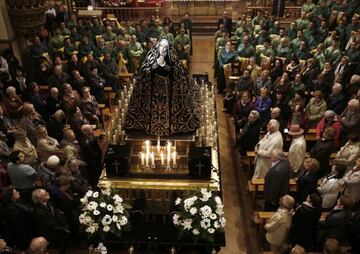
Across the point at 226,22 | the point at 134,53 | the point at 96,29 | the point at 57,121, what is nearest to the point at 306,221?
the point at 57,121

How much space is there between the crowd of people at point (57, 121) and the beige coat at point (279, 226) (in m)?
2.98

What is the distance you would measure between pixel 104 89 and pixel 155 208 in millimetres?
4286

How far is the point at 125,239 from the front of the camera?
6.68 meters

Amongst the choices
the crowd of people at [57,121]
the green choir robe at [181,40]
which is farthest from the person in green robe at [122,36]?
the green choir robe at [181,40]

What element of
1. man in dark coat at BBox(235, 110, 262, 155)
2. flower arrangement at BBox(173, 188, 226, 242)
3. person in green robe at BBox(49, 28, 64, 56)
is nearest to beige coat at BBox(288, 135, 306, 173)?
man in dark coat at BBox(235, 110, 262, 155)

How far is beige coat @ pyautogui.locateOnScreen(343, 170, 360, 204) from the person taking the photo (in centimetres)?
658

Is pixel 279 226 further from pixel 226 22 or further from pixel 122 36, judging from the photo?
pixel 226 22

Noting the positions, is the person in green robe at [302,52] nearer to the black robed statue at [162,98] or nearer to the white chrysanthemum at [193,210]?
the black robed statue at [162,98]

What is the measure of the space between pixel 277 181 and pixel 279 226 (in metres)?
0.93

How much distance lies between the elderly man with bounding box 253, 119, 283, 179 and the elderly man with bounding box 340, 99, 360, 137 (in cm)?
164

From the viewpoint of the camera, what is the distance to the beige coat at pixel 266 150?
738 cm

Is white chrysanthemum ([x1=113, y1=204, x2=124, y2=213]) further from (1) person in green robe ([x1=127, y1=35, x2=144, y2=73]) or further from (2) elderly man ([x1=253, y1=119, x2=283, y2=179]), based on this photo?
(1) person in green robe ([x1=127, y1=35, x2=144, y2=73])

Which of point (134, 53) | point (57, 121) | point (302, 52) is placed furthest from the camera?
point (134, 53)

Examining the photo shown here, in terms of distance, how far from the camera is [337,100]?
29.7 feet
